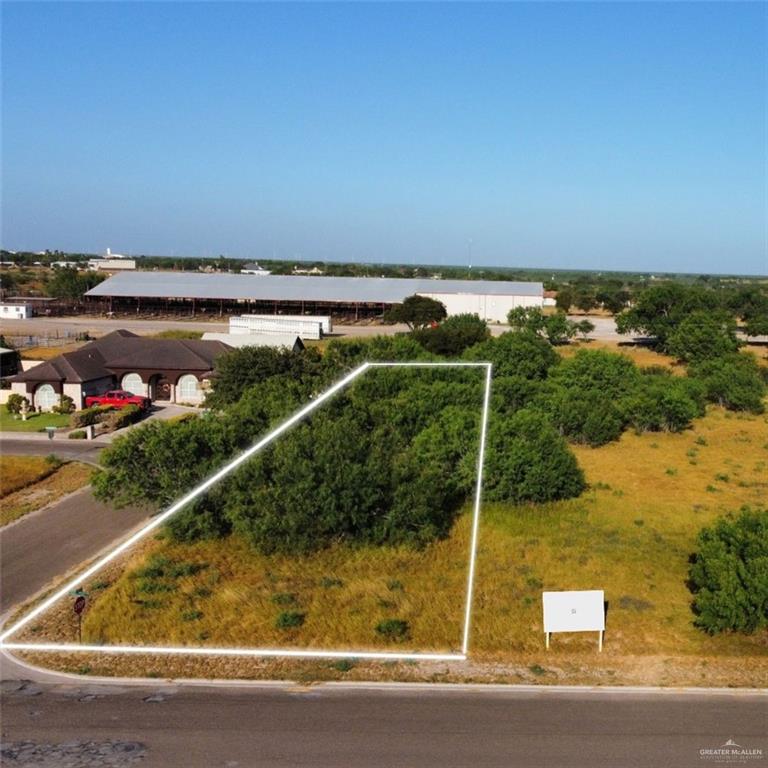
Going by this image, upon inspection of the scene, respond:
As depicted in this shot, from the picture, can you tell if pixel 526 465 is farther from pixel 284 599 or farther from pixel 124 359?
pixel 124 359

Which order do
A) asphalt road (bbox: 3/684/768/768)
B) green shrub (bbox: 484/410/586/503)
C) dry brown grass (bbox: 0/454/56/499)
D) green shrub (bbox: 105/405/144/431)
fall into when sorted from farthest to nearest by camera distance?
green shrub (bbox: 105/405/144/431) → dry brown grass (bbox: 0/454/56/499) → green shrub (bbox: 484/410/586/503) → asphalt road (bbox: 3/684/768/768)

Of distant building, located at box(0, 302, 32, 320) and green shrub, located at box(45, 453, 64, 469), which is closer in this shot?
green shrub, located at box(45, 453, 64, 469)

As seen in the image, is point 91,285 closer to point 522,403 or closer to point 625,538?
point 522,403

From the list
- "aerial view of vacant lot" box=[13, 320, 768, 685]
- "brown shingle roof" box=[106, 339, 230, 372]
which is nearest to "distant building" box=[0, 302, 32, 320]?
"brown shingle roof" box=[106, 339, 230, 372]

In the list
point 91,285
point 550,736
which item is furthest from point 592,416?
point 91,285

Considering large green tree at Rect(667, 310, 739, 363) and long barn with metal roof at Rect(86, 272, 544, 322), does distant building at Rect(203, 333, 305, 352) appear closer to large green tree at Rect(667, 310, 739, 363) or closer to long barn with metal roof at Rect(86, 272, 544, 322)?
large green tree at Rect(667, 310, 739, 363)

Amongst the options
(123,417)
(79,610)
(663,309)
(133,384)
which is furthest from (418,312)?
(79,610)

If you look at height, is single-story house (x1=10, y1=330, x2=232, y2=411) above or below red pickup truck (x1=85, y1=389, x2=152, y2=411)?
above
